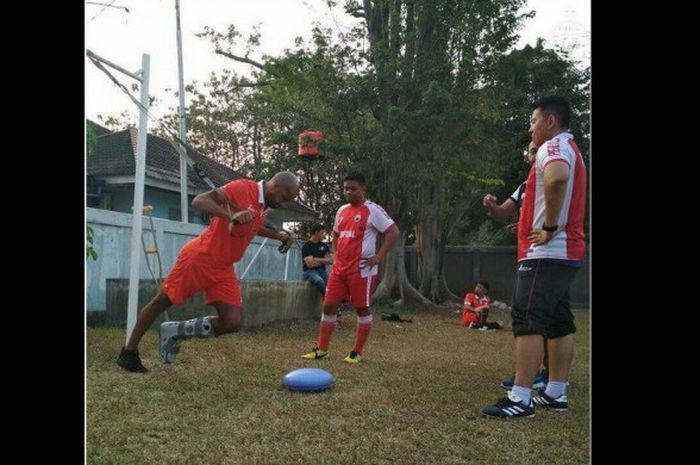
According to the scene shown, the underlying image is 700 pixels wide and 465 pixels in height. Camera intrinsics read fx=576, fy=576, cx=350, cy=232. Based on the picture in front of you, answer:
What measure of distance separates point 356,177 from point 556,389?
79 cm

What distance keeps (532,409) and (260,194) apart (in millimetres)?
964

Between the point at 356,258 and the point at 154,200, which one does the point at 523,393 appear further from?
the point at 154,200

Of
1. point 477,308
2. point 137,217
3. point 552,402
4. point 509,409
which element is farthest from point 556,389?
point 137,217

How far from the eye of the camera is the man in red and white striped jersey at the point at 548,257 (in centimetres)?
136

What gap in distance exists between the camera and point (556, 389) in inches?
57.6

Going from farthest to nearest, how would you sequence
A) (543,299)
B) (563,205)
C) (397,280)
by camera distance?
(397,280), (543,299), (563,205)

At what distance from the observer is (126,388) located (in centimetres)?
161

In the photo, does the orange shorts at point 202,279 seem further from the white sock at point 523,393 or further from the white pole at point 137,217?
the white sock at point 523,393

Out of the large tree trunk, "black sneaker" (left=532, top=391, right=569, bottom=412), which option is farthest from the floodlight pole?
"black sneaker" (left=532, top=391, right=569, bottom=412)

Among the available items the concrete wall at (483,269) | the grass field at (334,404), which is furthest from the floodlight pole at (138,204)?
the concrete wall at (483,269)

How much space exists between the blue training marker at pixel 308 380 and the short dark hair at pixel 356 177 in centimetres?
55

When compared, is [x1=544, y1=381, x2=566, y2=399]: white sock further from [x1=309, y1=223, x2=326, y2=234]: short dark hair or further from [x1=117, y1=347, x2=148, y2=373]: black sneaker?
[x1=117, y1=347, x2=148, y2=373]: black sneaker

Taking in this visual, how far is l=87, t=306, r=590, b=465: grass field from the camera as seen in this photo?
129 cm
